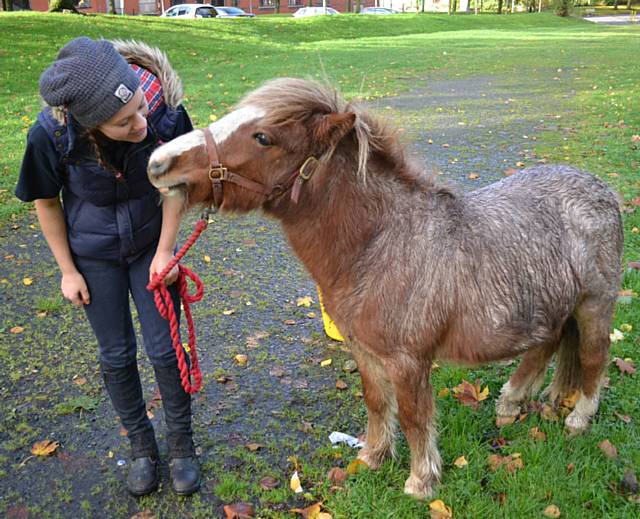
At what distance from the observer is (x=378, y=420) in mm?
3234

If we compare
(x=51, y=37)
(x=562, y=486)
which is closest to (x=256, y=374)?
(x=562, y=486)

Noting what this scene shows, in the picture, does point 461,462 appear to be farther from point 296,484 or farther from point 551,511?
point 296,484

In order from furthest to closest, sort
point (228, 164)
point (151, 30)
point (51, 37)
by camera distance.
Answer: point (151, 30)
point (51, 37)
point (228, 164)

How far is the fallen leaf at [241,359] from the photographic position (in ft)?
14.2

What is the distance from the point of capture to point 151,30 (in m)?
22.4

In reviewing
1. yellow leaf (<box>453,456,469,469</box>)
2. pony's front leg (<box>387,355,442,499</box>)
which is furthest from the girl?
yellow leaf (<box>453,456,469,469</box>)

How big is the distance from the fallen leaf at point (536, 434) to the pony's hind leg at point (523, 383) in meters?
0.15

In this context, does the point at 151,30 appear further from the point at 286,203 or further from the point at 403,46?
the point at 286,203

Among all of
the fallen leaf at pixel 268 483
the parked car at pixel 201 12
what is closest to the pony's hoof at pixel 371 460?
the fallen leaf at pixel 268 483

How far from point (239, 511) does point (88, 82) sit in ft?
7.30

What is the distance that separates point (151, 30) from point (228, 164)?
22731 mm

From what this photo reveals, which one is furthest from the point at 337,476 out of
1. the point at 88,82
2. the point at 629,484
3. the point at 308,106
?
the point at 88,82

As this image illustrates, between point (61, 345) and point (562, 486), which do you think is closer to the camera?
point (562, 486)

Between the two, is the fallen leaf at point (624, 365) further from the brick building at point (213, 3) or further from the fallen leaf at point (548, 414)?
the brick building at point (213, 3)
